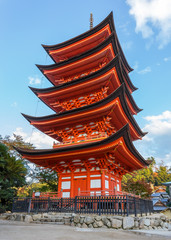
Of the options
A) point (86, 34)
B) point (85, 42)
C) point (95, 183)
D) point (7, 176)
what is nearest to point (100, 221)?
point (95, 183)

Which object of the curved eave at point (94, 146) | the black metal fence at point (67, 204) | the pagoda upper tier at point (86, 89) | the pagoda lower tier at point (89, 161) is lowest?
the black metal fence at point (67, 204)

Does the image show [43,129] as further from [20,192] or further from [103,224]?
[20,192]

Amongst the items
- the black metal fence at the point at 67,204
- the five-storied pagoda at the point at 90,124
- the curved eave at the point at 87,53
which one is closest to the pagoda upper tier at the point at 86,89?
the five-storied pagoda at the point at 90,124

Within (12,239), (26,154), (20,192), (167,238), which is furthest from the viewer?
(20,192)

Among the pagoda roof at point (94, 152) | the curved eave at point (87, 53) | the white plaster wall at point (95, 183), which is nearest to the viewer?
the pagoda roof at point (94, 152)

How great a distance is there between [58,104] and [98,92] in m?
4.25

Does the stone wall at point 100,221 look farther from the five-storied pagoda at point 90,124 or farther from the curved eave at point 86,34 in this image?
the curved eave at point 86,34

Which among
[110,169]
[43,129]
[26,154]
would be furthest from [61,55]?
[110,169]

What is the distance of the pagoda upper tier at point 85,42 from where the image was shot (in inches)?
671

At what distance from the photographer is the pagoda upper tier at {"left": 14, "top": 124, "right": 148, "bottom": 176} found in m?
10.9

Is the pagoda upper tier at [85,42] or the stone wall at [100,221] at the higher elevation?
the pagoda upper tier at [85,42]

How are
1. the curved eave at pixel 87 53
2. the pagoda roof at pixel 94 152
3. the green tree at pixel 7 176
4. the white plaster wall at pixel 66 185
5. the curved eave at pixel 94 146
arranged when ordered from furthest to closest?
1. the curved eave at pixel 87 53
2. the white plaster wall at pixel 66 185
3. the green tree at pixel 7 176
4. the pagoda roof at pixel 94 152
5. the curved eave at pixel 94 146

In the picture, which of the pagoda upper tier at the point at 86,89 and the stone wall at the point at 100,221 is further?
the pagoda upper tier at the point at 86,89

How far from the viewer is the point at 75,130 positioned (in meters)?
14.7
